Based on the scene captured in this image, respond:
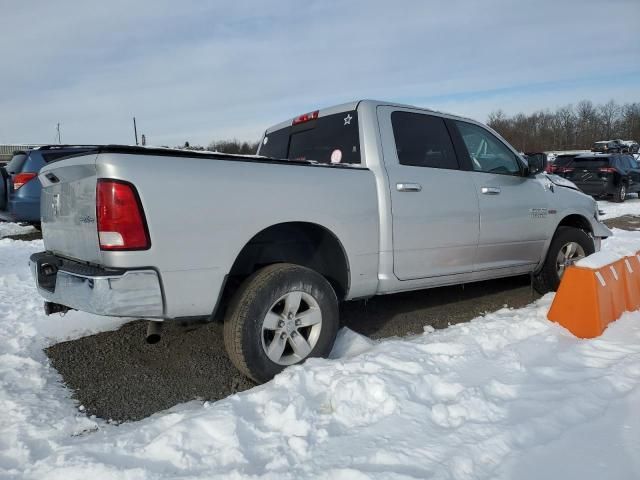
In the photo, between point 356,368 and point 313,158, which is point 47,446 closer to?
point 356,368

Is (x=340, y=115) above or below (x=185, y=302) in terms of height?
above

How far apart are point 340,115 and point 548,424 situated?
2.64 metres

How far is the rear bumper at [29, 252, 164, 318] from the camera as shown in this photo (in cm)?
252

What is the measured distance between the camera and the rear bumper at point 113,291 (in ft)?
8.27

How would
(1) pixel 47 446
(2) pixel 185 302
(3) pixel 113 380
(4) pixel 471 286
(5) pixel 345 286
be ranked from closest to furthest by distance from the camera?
(1) pixel 47 446
(2) pixel 185 302
(3) pixel 113 380
(5) pixel 345 286
(4) pixel 471 286

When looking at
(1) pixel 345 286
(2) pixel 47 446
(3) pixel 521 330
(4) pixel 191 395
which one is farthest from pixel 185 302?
(3) pixel 521 330

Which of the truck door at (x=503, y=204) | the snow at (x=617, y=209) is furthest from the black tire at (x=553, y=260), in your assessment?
the snow at (x=617, y=209)

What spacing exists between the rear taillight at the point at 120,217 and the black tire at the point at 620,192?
16.9 meters

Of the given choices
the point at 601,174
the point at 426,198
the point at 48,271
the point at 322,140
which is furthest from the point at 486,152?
the point at 601,174

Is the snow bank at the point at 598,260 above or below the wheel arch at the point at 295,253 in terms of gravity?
below

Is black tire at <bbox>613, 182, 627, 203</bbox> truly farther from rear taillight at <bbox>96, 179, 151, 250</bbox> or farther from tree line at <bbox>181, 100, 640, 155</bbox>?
tree line at <bbox>181, 100, 640, 155</bbox>

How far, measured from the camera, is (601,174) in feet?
50.8

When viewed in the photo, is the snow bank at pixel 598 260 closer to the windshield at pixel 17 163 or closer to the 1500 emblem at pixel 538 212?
the 1500 emblem at pixel 538 212

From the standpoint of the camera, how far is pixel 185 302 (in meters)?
2.73
